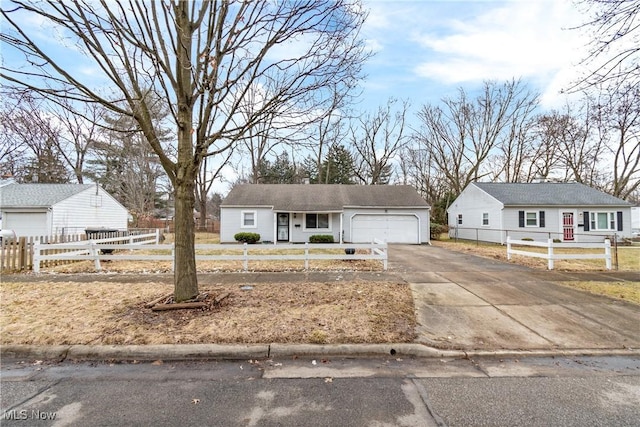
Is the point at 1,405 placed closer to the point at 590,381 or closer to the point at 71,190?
the point at 590,381

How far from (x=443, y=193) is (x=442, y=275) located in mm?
28068

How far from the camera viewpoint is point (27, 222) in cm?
1891

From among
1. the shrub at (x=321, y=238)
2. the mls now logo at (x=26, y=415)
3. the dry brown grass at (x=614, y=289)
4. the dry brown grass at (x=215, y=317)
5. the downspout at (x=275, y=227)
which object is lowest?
the mls now logo at (x=26, y=415)

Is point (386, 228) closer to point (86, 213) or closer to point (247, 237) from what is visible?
point (247, 237)

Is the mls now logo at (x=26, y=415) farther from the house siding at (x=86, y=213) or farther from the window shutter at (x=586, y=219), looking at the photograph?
the window shutter at (x=586, y=219)

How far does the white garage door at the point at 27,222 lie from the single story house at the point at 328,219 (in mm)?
11080

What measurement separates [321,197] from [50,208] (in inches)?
672

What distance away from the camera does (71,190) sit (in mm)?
20797

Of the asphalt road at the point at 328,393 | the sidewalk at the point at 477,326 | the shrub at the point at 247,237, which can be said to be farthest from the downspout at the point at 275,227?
the asphalt road at the point at 328,393

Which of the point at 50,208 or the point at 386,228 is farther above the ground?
the point at 50,208

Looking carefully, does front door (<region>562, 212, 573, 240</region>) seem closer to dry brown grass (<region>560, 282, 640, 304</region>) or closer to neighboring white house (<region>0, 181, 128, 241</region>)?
dry brown grass (<region>560, 282, 640, 304</region>)

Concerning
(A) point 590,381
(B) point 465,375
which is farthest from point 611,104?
(B) point 465,375

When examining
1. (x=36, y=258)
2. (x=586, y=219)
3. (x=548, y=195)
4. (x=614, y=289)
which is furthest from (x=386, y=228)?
(x=36, y=258)

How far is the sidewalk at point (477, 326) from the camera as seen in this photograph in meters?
3.88
